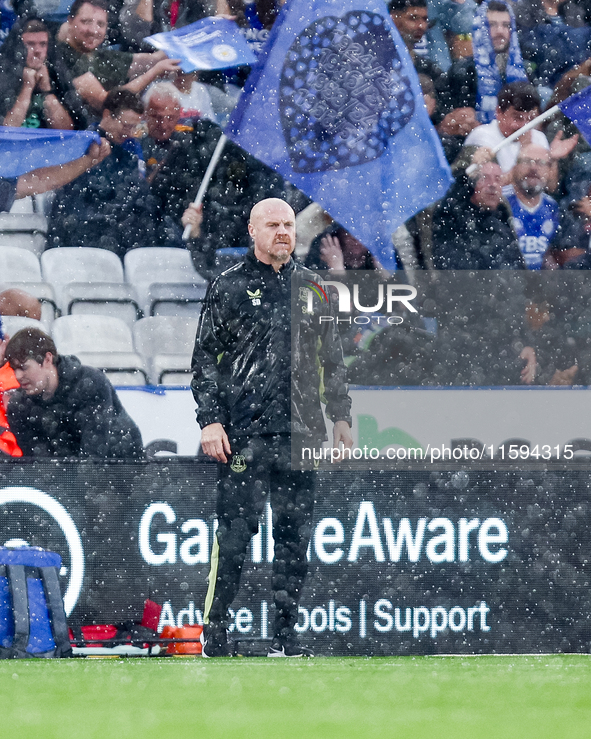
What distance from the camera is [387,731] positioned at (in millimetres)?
2441

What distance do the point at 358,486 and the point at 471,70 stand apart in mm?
1888

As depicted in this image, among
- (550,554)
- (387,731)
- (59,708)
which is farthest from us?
(550,554)

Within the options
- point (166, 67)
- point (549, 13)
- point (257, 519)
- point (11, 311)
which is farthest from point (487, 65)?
point (11, 311)

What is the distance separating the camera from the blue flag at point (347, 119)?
3775 mm

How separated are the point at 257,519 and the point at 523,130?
205cm

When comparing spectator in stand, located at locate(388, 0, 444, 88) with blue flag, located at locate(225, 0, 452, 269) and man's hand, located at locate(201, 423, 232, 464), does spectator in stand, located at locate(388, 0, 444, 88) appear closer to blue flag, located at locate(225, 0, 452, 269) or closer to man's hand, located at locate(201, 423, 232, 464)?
blue flag, located at locate(225, 0, 452, 269)

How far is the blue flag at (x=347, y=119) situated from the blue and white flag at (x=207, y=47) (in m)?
0.11

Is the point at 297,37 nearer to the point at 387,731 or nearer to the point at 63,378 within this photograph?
the point at 63,378

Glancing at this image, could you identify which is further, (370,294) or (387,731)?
(370,294)

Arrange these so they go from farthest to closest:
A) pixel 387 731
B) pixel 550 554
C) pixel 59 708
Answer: pixel 550 554 → pixel 59 708 → pixel 387 731

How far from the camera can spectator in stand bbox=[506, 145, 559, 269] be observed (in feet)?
12.6

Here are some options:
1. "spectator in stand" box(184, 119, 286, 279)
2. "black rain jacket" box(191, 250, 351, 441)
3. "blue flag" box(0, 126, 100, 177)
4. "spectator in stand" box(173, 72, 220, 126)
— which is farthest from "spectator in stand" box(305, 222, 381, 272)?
"blue flag" box(0, 126, 100, 177)

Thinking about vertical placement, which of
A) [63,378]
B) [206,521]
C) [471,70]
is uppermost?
[471,70]

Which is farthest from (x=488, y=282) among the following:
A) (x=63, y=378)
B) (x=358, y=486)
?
(x=63, y=378)
